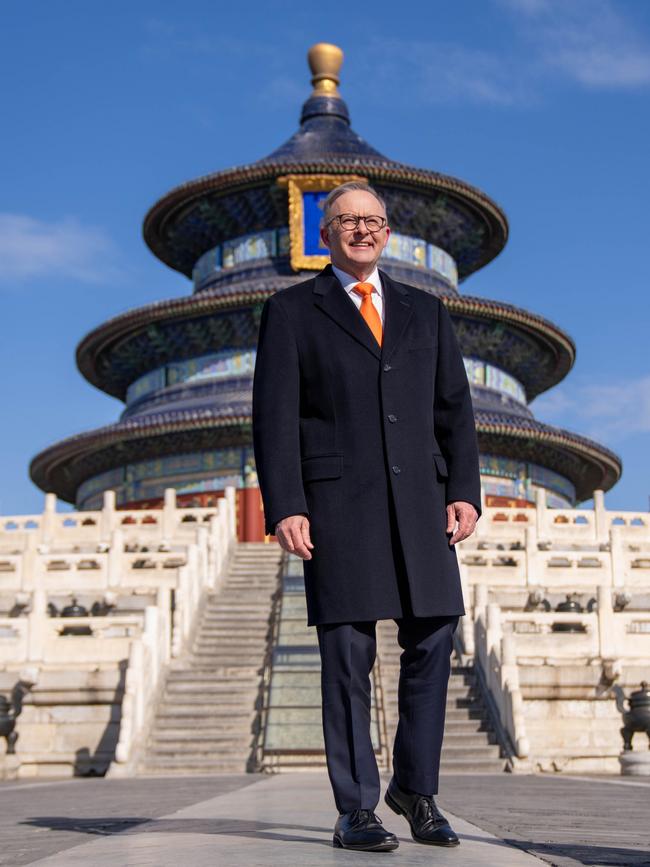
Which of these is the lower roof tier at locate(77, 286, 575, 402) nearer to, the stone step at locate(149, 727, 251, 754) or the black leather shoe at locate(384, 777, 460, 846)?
the stone step at locate(149, 727, 251, 754)

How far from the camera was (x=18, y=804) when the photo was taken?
8.69 metres

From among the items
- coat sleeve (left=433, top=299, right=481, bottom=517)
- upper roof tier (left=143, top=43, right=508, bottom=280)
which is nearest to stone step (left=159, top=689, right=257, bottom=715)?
coat sleeve (left=433, top=299, right=481, bottom=517)

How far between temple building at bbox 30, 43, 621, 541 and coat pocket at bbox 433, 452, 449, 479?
89.6 ft

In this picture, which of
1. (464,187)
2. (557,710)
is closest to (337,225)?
(557,710)

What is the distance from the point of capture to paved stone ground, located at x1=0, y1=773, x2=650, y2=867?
14.9 feet

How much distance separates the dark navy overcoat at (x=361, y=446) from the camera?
5238 millimetres

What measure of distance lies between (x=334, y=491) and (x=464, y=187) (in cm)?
3552

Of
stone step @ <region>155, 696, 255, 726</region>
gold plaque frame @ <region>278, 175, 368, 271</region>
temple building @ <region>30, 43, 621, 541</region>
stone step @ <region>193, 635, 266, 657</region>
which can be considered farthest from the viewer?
gold plaque frame @ <region>278, 175, 368, 271</region>

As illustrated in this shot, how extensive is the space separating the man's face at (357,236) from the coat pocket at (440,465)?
832 mm

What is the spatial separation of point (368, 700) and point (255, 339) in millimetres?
32327

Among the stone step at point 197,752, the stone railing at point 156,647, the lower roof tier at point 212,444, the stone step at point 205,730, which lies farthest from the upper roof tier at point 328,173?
the stone step at point 197,752

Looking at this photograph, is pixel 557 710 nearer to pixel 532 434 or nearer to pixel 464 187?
pixel 532 434

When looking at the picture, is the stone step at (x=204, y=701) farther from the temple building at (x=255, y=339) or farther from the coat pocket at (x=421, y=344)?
the temple building at (x=255, y=339)

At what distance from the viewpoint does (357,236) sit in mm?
5625
